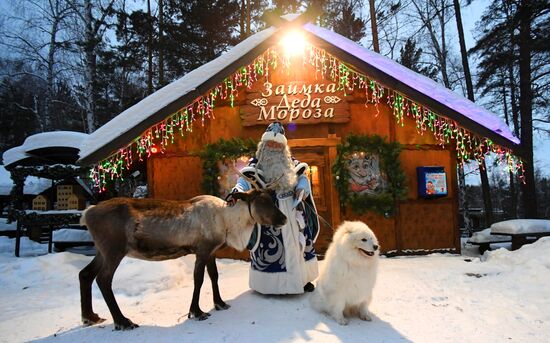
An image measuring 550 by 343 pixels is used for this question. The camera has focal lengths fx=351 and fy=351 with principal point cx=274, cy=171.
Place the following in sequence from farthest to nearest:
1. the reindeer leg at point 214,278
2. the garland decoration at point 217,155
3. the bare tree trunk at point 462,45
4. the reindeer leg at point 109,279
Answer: the bare tree trunk at point 462,45 → the garland decoration at point 217,155 → the reindeer leg at point 214,278 → the reindeer leg at point 109,279

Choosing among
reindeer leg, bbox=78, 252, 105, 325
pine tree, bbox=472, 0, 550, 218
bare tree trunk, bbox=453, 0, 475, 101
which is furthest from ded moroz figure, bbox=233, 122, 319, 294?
bare tree trunk, bbox=453, 0, 475, 101

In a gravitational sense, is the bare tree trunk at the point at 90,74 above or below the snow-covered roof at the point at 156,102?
above

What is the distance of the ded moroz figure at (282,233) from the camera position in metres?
4.69

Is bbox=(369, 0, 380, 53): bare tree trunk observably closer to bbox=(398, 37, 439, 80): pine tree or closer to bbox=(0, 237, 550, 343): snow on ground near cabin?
bbox=(398, 37, 439, 80): pine tree

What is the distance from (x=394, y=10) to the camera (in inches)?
704

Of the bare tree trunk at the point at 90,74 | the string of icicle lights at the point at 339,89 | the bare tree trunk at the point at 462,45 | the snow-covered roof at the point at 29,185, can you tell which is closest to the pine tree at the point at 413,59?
the bare tree trunk at the point at 462,45

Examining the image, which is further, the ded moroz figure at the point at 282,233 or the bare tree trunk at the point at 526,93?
the bare tree trunk at the point at 526,93

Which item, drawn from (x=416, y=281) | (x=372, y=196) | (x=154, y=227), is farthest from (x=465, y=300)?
(x=154, y=227)

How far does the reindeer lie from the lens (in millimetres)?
3660

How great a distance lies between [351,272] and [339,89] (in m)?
5.94

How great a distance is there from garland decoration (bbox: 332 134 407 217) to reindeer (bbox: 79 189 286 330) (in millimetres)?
4456

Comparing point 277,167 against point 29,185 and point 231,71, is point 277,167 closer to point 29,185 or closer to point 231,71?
point 231,71

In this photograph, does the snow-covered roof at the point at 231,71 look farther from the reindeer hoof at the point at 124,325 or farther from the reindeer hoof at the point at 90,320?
the reindeer hoof at the point at 124,325

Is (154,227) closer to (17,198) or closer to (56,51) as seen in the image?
(17,198)
